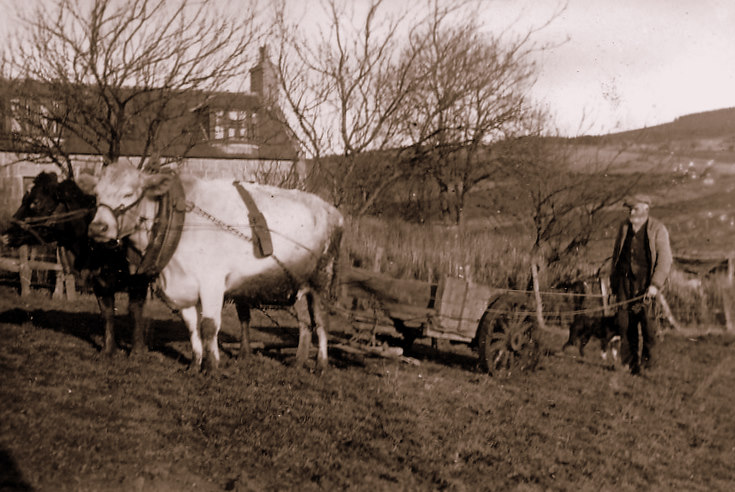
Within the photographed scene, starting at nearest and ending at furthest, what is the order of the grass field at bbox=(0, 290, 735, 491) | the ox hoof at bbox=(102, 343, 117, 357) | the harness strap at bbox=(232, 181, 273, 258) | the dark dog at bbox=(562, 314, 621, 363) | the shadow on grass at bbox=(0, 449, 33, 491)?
the shadow on grass at bbox=(0, 449, 33, 491) → the grass field at bbox=(0, 290, 735, 491) → the harness strap at bbox=(232, 181, 273, 258) → the ox hoof at bbox=(102, 343, 117, 357) → the dark dog at bbox=(562, 314, 621, 363)

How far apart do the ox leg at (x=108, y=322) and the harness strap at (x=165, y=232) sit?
1.48 meters

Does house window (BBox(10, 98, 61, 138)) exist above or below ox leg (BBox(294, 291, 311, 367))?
above

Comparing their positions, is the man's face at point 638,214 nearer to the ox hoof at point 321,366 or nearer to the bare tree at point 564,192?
the ox hoof at point 321,366

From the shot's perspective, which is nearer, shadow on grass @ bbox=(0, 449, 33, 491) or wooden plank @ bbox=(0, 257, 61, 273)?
shadow on grass @ bbox=(0, 449, 33, 491)

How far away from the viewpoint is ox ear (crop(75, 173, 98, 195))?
8.35 m

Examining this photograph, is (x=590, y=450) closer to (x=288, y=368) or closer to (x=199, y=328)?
(x=288, y=368)

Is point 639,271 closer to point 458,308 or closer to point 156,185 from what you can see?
point 458,308

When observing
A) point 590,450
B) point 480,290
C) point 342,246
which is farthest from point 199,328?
point 590,450

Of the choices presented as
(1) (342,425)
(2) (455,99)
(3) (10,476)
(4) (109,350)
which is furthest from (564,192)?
(3) (10,476)

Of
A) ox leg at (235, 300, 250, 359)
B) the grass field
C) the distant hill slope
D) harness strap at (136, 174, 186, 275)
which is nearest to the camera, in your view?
the grass field

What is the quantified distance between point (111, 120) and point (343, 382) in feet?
20.7

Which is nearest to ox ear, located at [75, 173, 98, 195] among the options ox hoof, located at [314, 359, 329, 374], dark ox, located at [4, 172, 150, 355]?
dark ox, located at [4, 172, 150, 355]

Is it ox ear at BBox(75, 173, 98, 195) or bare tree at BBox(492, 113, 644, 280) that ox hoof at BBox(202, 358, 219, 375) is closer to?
ox ear at BBox(75, 173, 98, 195)

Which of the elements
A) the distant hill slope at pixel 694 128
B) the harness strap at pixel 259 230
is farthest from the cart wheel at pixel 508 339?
the distant hill slope at pixel 694 128
